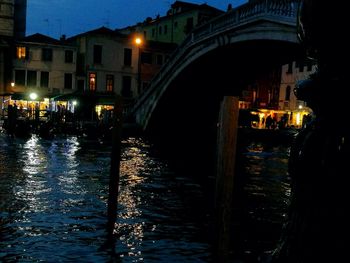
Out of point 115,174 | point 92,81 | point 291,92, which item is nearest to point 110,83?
point 92,81

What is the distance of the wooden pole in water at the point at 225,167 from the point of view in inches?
201

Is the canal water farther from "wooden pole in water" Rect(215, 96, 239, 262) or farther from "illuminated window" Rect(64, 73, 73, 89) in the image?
"illuminated window" Rect(64, 73, 73, 89)

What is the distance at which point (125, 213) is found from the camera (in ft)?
29.2

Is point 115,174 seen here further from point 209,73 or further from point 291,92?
point 291,92

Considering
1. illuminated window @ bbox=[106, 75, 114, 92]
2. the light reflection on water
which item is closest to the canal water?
the light reflection on water

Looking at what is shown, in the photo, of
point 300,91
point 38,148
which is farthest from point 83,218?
point 38,148

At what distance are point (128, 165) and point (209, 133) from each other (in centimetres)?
2078

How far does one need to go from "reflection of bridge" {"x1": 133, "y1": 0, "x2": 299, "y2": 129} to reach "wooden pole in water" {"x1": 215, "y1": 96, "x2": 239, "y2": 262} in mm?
14192

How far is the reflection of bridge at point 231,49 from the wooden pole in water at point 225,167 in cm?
1419

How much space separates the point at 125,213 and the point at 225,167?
164 inches

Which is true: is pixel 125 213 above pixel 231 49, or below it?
below

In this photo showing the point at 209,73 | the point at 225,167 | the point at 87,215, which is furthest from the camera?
the point at 209,73

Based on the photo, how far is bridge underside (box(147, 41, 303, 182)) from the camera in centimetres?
2435

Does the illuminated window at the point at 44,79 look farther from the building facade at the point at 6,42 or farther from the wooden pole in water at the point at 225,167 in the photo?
the wooden pole in water at the point at 225,167
